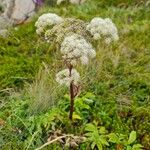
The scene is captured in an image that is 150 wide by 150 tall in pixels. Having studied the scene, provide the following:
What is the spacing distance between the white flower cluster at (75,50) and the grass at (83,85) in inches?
37.6

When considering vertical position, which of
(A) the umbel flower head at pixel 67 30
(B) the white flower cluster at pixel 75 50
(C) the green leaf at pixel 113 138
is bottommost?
(C) the green leaf at pixel 113 138

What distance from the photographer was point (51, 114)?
5426 millimetres

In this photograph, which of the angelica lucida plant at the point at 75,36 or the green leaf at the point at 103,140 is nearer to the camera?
the angelica lucida plant at the point at 75,36

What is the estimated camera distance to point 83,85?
6.08 metres

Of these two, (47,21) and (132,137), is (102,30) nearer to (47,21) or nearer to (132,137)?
(47,21)

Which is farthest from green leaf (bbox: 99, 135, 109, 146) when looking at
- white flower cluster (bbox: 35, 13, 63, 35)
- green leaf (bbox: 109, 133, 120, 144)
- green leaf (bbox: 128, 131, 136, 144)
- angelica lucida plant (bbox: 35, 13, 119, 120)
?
white flower cluster (bbox: 35, 13, 63, 35)

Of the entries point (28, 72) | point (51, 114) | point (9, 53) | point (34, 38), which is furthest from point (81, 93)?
point (34, 38)

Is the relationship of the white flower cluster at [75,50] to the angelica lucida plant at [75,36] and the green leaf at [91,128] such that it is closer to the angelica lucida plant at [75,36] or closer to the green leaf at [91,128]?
the angelica lucida plant at [75,36]

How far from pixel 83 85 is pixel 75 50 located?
5.05 feet

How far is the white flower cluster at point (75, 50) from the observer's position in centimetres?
459

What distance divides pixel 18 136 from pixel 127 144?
1.07m

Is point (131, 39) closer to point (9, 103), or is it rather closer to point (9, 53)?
point (9, 53)

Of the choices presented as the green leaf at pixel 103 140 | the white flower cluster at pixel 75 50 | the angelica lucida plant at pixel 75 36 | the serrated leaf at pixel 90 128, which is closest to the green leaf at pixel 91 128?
the serrated leaf at pixel 90 128

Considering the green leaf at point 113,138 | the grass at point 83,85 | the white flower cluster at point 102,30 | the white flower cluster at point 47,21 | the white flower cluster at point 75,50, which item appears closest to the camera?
the white flower cluster at point 75,50
